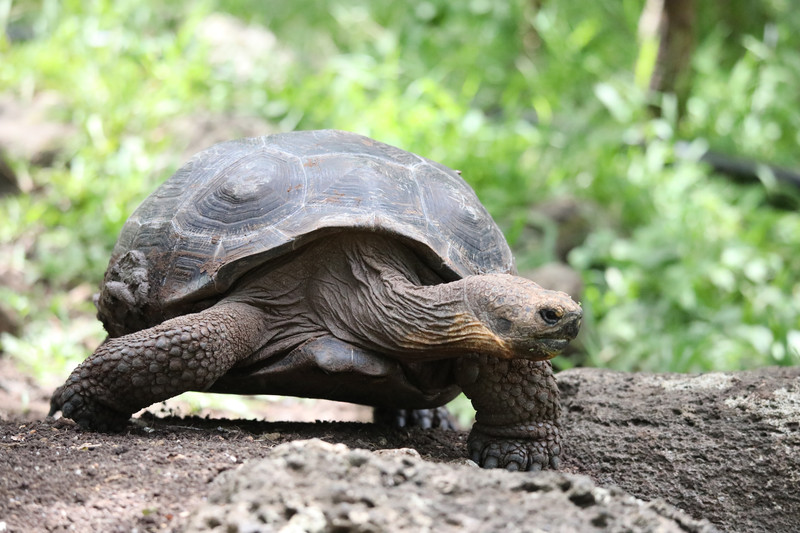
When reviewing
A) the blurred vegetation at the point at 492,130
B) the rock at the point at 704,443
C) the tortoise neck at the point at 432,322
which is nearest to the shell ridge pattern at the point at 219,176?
the tortoise neck at the point at 432,322

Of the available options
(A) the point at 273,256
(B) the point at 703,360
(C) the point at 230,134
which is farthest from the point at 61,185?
(B) the point at 703,360

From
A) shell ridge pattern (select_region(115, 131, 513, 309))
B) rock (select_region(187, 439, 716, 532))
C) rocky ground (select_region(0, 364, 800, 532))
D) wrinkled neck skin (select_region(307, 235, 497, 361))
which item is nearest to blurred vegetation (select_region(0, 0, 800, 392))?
rocky ground (select_region(0, 364, 800, 532))

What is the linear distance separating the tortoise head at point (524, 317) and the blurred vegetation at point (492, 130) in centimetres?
314

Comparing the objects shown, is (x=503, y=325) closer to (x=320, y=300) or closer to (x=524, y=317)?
(x=524, y=317)

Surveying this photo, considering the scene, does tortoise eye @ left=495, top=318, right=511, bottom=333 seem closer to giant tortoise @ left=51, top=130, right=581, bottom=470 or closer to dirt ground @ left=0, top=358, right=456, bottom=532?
giant tortoise @ left=51, top=130, right=581, bottom=470

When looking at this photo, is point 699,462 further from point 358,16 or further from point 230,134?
point 358,16

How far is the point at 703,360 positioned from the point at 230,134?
463 cm

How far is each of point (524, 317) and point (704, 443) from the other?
46.8 inches

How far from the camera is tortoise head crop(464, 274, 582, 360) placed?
8.63 ft

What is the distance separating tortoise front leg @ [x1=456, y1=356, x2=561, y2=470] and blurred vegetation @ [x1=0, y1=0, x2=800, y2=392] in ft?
8.90

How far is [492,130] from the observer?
816cm

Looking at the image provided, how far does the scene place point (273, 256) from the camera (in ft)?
10.00

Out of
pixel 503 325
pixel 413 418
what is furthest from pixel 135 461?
pixel 413 418

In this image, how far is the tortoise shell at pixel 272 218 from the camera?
3086 millimetres
